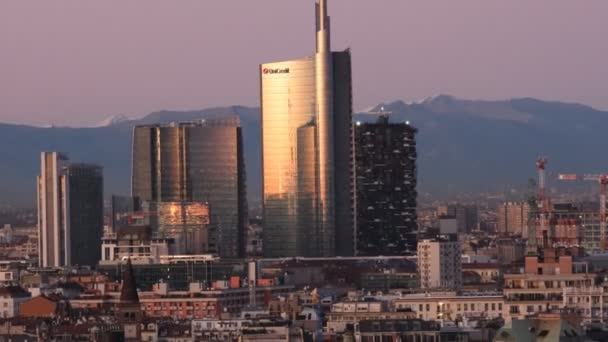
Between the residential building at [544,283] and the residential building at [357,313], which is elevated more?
the residential building at [544,283]

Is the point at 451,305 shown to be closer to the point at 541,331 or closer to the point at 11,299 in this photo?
the point at 11,299

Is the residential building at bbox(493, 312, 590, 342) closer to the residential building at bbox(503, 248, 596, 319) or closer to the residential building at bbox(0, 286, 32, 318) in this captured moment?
the residential building at bbox(503, 248, 596, 319)

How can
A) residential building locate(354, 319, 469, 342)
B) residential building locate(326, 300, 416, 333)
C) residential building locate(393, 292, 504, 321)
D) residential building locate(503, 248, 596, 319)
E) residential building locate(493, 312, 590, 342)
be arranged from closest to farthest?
residential building locate(493, 312, 590, 342) < residential building locate(354, 319, 469, 342) < residential building locate(503, 248, 596, 319) < residential building locate(326, 300, 416, 333) < residential building locate(393, 292, 504, 321)

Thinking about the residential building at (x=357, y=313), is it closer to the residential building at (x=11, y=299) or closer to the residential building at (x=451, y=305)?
the residential building at (x=451, y=305)

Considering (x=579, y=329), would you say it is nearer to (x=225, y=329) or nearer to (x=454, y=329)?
(x=454, y=329)

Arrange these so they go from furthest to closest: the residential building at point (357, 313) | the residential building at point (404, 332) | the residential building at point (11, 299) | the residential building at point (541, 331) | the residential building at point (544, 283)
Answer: the residential building at point (11, 299)
the residential building at point (357, 313)
the residential building at point (544, 283)
the residential building at point (404, 332)
the residential building at point (541, 331)

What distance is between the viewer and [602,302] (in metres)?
140

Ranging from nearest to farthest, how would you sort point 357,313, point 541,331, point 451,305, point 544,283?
1. point 541,331
2. point 544,283
3. point 357,313
4. point 451,305

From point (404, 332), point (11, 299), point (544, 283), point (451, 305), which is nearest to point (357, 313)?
point (451, 305)

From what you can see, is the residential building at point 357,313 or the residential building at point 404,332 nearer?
the residential building at point 404,332

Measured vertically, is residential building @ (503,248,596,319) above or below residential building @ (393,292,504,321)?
above

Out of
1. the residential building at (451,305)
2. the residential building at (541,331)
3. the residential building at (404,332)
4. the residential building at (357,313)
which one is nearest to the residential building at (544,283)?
the residential building at (451,305)

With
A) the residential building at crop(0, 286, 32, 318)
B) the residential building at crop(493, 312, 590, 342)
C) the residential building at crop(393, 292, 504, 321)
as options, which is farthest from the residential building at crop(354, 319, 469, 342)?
the residential building at crop(0, 286, 32, 318)

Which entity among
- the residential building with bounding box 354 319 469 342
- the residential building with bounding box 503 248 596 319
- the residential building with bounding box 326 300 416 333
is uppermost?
the residential building with bounding box 503 248 596 319
